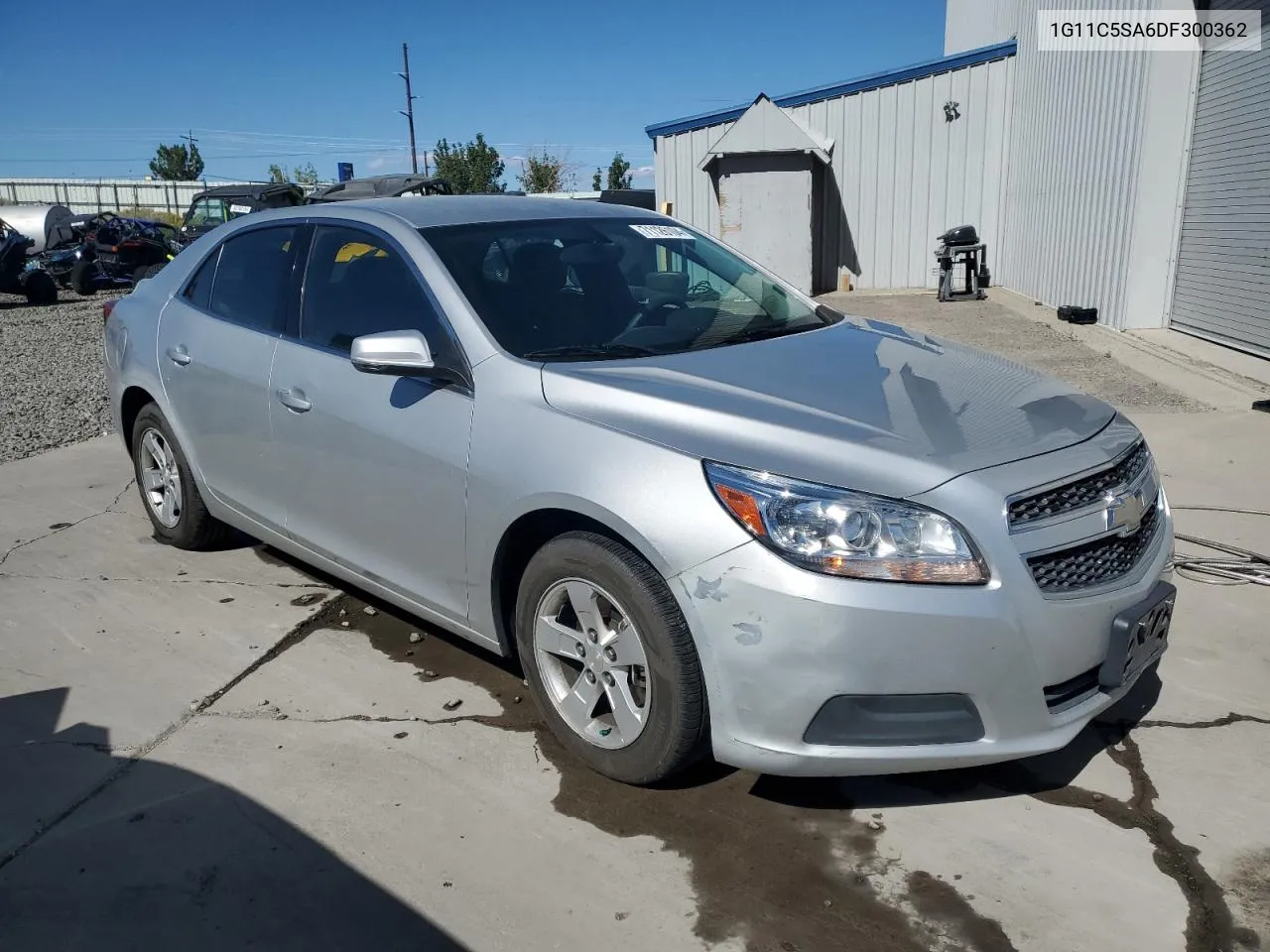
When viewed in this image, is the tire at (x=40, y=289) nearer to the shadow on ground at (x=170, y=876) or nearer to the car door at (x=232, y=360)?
the car door at (x=232, y=360)

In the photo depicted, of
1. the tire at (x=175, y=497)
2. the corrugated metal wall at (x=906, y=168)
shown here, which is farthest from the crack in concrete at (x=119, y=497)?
the corrugated metal wall at (x=906, y=168)

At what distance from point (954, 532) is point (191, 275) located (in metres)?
3.78

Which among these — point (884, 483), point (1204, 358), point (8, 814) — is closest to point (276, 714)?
point (8, 814)

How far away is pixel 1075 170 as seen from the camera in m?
12.7

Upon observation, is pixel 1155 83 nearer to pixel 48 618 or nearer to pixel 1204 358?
pixel 1204 358

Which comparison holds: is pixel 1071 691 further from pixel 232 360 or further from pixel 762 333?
pixel 232 360

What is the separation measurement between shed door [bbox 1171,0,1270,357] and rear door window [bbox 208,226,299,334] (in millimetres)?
7873

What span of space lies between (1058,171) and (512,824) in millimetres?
13123

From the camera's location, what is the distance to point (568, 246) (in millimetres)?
3803

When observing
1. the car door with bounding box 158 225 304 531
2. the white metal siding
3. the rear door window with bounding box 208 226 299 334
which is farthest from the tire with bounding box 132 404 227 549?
the white metal siding

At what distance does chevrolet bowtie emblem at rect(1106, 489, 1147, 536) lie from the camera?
8.88 ft

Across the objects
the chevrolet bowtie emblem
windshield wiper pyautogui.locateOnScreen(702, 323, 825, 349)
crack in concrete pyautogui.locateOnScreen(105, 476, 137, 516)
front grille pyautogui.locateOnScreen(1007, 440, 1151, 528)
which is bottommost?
crack in concrete pyautogui.locateOnScreen(105, 476, 137, 516)

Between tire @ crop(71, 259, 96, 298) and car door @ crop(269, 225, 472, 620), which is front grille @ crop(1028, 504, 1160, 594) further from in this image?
tire @ crop(71, 259, 96, 298)

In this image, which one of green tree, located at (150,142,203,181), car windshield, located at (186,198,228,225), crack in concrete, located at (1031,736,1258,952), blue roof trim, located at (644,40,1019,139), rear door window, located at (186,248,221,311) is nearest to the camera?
crack in concrete, located at (1031,736,1258,952)
